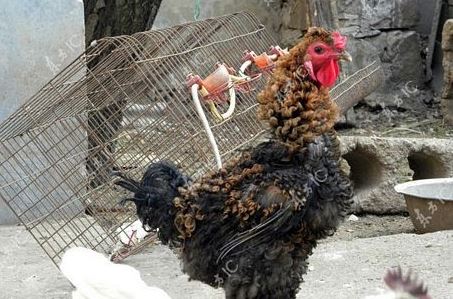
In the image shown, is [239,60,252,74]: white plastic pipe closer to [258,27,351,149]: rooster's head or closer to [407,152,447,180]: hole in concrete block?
[258,27,351,149]: rooster's head

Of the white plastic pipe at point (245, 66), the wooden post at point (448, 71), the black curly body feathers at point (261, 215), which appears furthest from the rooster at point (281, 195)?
the wooden post at point (448, 71)

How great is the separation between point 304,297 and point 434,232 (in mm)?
1519

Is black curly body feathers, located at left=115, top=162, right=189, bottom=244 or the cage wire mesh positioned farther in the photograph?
the cage wire mesh

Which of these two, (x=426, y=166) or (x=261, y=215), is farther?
(x=426, y=166)

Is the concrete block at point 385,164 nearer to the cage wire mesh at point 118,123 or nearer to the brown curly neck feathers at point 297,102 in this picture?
the cage wire mesh at point 118,123

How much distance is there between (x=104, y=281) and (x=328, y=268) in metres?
2.78

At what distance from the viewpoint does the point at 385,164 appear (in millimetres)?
6980

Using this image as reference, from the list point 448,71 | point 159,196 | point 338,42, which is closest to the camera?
point 338,42

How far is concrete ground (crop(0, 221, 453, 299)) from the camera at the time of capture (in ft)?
16.4

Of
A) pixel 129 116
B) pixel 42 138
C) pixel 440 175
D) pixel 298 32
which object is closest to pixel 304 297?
pixel 129 116

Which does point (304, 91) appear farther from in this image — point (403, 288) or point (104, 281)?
point (403, 288)

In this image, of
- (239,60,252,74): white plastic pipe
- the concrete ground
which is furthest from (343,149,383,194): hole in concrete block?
(239,60,252,74): white plastic pipe

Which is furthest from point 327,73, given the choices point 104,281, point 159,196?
point 104,281

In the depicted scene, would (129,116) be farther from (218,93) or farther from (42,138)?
(218,93)
